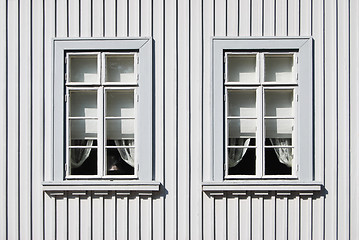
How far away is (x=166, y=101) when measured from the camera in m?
5.50

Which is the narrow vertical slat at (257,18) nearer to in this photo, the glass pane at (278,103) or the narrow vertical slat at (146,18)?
the glass pane at (278,103)

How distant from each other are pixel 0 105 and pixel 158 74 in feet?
6.75

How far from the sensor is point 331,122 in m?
5.50

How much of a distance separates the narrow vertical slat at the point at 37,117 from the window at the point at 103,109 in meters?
0.20

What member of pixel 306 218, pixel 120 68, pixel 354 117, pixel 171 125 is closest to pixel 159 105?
pixel 171 125

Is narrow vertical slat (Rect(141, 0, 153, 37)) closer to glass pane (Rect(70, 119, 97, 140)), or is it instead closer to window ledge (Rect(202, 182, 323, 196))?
glass pane (Rect(70, 119, 97, 140))

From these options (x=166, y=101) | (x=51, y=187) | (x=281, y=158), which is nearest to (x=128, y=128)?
(x=166, y=101)

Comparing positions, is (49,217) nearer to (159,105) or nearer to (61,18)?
(159,105)

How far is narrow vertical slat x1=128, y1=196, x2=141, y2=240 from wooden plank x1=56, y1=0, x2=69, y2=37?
7.53 feet

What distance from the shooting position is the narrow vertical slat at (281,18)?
217 inches

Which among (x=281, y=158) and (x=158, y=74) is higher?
(x=158, y=74)

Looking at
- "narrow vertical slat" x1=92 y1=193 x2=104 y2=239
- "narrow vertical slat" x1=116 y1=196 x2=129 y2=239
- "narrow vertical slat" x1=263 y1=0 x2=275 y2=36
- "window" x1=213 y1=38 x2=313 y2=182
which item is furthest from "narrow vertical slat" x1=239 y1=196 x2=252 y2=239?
"narrow vertical slat" x1=263 y1=0 x2=275 y2=36

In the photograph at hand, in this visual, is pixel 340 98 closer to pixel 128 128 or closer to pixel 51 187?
pixel 128 128

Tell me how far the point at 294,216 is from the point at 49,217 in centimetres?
312
